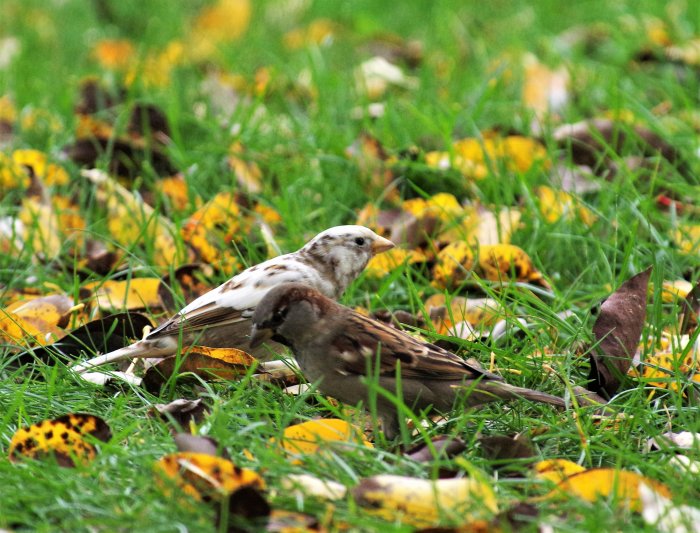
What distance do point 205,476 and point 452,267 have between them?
6.19ft

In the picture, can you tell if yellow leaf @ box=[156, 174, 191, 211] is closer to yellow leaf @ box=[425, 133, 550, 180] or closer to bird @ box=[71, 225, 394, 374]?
yellow leaf @ box=[425, 133, 550, 180]

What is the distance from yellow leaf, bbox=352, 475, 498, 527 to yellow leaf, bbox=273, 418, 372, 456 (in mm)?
265

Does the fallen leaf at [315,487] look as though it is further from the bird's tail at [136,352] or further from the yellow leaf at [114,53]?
the yellow leaf at [114,53]

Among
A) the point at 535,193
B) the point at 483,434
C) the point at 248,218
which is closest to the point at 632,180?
the point at 535,193

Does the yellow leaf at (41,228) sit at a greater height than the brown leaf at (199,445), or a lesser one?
lesser

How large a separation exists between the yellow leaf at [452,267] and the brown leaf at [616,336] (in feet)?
2.70

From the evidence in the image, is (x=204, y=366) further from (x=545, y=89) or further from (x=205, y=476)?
(x=545, y=89)

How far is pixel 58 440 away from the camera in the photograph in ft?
9.38

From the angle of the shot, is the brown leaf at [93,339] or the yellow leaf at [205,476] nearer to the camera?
the yellow leaf at [205,476]

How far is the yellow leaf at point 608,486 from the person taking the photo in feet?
8.64

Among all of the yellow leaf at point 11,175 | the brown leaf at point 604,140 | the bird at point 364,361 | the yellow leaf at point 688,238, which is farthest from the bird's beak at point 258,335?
the brown leaf at point 604,140

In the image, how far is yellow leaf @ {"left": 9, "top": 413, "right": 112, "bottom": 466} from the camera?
9.30 ft

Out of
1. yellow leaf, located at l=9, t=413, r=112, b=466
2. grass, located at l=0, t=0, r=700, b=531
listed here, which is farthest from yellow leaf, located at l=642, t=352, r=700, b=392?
yellow leaf, located at l=9, t=413, r=112, b=466

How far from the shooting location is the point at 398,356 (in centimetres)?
312
